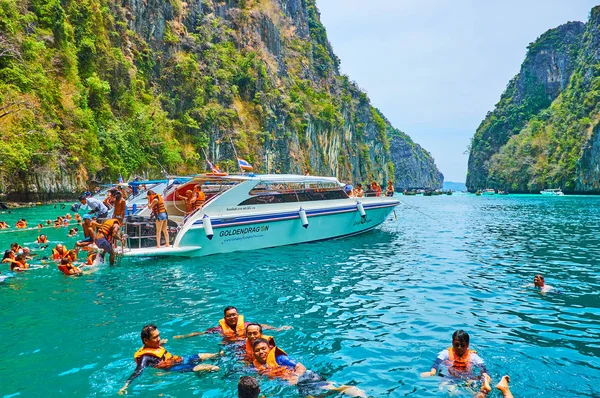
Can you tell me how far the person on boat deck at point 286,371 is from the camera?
214 inches

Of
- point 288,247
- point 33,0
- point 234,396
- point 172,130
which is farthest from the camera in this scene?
point 172,130

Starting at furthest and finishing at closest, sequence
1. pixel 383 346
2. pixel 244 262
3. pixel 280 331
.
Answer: pixel 244 262 < pixel 280 331 < pixel 383 346

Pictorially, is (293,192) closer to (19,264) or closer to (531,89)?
(19,264)

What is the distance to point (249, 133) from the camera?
187 feet

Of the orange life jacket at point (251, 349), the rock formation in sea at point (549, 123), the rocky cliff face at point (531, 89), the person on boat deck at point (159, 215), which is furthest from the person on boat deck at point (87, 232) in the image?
the rocky cliff face at point (531, 89)

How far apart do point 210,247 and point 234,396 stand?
32.9 ft

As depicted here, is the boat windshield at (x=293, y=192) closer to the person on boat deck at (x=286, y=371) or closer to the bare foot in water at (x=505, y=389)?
the person on boat deck at (x=286, y=371)

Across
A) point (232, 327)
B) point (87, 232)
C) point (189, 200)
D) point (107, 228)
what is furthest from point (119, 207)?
point (232, 327)

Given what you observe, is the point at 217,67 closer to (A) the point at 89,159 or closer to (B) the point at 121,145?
(B) the point at 121,145

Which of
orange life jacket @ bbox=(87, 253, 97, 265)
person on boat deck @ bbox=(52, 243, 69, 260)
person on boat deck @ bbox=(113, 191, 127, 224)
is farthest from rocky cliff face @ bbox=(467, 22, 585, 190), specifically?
person on boat deck @ bbox=(52, 243, 69, 260)

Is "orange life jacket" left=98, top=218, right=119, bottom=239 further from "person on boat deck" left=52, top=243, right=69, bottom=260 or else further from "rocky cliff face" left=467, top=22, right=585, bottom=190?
"rocky cliff face" left=467, top=22, right=585, bottom=190

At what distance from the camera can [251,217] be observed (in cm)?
1584

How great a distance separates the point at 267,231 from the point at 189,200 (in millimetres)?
3307

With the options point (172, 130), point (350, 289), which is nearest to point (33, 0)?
point (172, 130)
